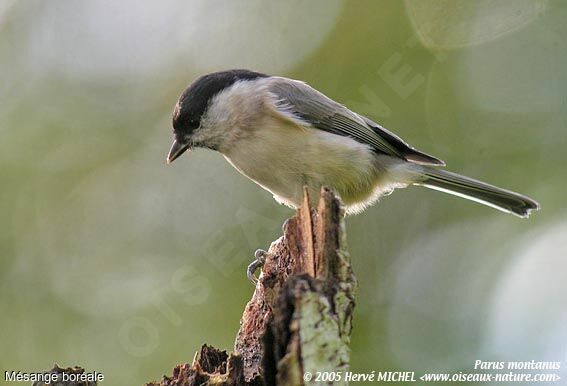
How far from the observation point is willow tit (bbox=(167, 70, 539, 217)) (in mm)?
4051

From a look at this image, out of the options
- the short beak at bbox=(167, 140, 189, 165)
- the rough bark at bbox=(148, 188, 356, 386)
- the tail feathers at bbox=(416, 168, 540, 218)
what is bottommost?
the rough bark at bbox=(148, 188, 356, 386)

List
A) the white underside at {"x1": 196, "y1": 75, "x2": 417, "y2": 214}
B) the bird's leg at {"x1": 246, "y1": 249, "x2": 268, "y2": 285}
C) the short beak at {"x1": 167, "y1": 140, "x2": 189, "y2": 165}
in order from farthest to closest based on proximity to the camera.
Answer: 1. the short beak at {"x1": 167, "y1": 140, "x2": 189, "y2": 165}
2. the white underside at {"x1": 196, "y1": 75, "x2": 417, "y2": 214}
3. the bird's leg at {"x1": 246, "y1": 249, "x2": 268, "y2": 285}

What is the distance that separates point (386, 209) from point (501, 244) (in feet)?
2.72

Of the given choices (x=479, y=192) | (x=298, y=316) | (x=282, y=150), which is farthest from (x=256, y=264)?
(x=298, y=316)

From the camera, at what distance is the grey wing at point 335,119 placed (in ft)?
14.1

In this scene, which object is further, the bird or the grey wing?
the grey wing

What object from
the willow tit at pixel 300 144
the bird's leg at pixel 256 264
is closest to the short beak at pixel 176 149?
the willow tit at pixel 300 144

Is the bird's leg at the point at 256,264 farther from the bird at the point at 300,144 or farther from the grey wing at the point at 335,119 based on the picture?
the grey wing at the point at 335,119

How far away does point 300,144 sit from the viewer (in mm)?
4047

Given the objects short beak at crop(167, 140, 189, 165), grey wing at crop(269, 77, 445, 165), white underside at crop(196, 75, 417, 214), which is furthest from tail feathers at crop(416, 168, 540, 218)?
short beak at crop(167, 140, 189, 165)

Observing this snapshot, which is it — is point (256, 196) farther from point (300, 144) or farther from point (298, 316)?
point (298, 316)

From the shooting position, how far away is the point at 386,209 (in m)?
5.07

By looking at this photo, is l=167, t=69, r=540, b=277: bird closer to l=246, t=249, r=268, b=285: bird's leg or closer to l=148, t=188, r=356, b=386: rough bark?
l=246, t=249, r=268, b=285: bird's leg

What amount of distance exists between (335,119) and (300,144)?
440 mm
